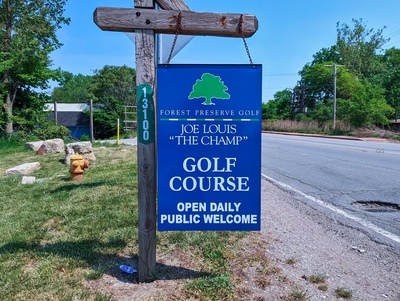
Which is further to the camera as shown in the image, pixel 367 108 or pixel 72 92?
pixel 72 92

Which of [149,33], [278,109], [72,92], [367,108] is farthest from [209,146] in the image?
[72,92]

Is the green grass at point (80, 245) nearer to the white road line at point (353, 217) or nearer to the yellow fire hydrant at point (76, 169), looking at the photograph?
the yellow fire hydrant at point (76, 169)

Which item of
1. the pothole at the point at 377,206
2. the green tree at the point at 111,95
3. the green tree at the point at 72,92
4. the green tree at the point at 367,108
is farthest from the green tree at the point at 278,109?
the pothole at the point at 377,206

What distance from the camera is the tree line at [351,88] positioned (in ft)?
103

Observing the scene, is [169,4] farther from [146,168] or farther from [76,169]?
[76,169]

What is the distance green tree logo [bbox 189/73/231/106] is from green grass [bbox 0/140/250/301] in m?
1.47

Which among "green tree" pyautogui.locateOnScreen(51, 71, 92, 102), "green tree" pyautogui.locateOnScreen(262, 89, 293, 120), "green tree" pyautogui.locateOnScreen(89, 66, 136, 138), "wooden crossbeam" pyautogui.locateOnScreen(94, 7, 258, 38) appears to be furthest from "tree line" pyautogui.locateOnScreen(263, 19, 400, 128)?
"green tree" pyautogui.locateOnScreen(51, 71, 92, 102)

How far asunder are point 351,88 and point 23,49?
42.8 meters

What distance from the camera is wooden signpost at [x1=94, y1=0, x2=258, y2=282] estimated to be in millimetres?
2736

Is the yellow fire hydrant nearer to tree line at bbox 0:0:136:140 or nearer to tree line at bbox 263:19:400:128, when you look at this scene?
tree line at bbox 0:0:136:140

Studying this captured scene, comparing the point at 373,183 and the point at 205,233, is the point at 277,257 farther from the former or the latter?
the point at 373,183

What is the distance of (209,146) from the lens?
283 cm

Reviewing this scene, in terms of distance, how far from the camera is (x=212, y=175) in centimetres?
286

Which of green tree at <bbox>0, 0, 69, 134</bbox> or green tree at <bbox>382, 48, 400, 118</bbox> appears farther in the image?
green tree at <bbox>382, 48, 400, 118</bbox>
